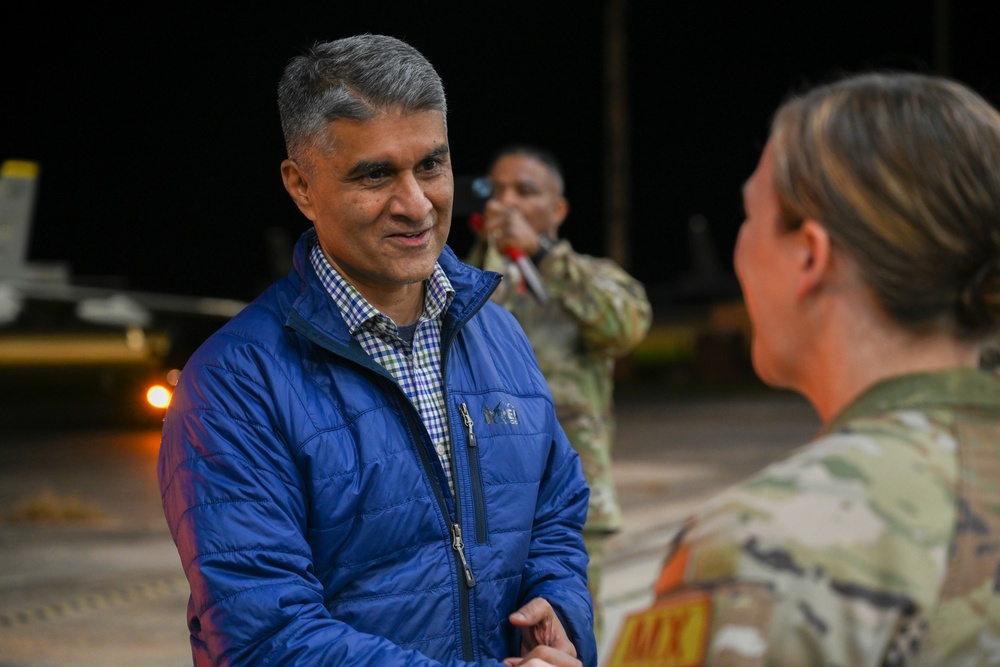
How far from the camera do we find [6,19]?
66062 mm

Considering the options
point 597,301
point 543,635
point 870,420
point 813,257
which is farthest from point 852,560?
point 597,301

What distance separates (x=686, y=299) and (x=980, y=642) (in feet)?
160

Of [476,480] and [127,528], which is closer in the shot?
[476,480]

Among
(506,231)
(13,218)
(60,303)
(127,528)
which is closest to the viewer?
(506,231)

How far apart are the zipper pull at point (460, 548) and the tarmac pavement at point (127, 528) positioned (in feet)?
11.3

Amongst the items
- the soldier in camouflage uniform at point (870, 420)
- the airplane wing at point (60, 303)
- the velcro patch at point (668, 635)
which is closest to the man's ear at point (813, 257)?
the soldier in camouflage uniform at point (870, 420)

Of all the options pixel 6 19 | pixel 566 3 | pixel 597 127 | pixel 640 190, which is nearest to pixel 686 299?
pixel 566 3

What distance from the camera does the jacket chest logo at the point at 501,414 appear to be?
2.30 m

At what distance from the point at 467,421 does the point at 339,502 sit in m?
0.32

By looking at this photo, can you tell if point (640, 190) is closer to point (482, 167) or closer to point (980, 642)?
point (482, 167)

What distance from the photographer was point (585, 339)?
15.9ft

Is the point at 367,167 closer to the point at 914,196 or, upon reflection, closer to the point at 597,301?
the point at 914,196

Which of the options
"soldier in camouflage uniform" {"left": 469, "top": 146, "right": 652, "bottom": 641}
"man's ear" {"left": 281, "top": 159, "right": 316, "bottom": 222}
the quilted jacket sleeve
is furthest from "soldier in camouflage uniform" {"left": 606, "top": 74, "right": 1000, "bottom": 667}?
"soldier in camouflage uniform" {"left": 469, "top": 146, "right": 652, "bottom": 641}

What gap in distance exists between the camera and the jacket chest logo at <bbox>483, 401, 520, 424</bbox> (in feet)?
7.56
